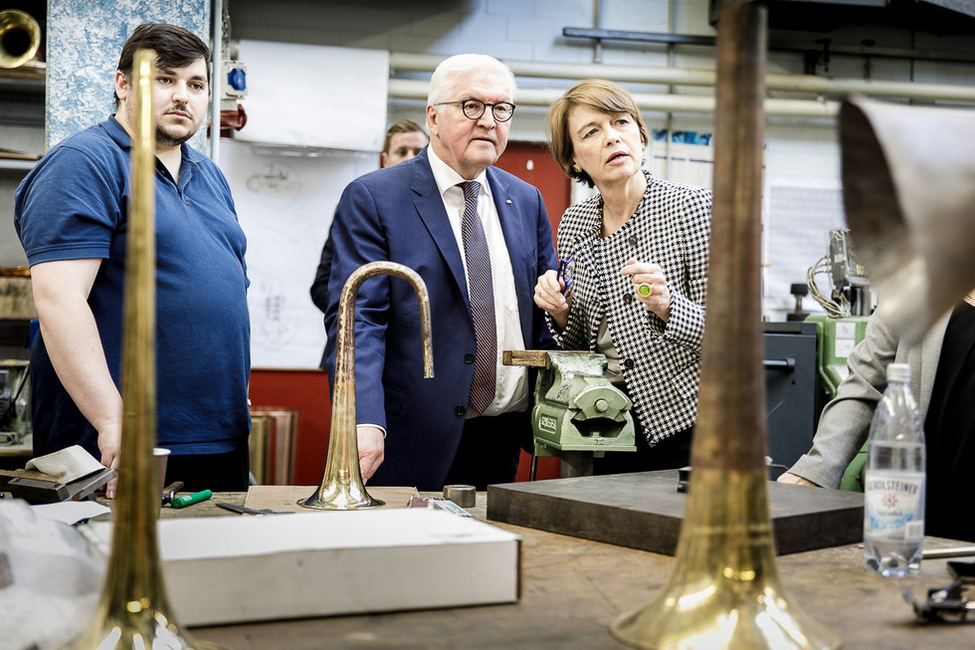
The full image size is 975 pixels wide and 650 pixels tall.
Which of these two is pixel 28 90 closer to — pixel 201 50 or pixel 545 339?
pixel 201 50

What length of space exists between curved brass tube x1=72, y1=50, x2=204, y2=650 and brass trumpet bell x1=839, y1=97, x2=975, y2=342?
44 cm

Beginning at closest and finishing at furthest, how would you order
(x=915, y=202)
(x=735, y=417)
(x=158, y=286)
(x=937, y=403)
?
1. (x=915, y=202)
2. (x=735, y=417)
3. (x=937, y=403)
4. (x=158, y=286)

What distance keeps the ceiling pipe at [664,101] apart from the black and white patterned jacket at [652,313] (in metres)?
3.41

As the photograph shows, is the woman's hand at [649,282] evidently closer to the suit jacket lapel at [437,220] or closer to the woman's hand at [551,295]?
the woman's hand at [551,295]

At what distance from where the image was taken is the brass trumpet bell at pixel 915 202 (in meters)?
0.50

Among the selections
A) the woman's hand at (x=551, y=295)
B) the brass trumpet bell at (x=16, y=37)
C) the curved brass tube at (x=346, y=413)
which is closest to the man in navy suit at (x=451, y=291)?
the woman's hand at (x=551, y=295)

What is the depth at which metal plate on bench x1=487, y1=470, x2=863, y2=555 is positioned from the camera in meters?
1.11

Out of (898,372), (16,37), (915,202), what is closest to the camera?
(915,202)

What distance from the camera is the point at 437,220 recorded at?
88.7 inches

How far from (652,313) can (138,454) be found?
1671mm

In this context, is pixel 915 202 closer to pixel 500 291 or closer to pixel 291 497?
pixel 291 497

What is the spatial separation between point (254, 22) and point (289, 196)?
110 cm

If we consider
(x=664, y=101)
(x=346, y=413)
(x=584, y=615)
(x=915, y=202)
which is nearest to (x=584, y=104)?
(x=346, y=413)

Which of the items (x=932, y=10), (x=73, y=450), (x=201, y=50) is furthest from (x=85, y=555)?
(x=932, y=10)
